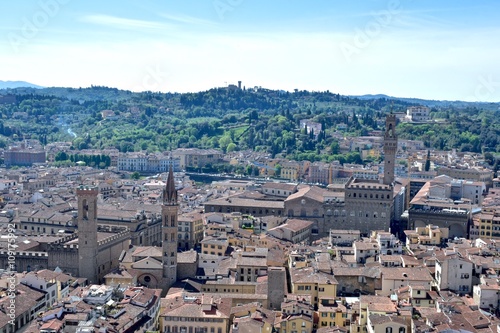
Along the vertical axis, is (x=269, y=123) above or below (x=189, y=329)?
above

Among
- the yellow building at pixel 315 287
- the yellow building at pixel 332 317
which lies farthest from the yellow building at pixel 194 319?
the yellow building at pixel 315 287

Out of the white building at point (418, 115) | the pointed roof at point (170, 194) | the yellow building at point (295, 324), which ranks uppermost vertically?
the white building at point (418, 115)

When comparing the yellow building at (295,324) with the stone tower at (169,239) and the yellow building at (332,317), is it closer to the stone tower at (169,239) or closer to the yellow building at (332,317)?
the yellow building at (332,317)

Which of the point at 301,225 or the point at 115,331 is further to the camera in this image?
the point at 301,225

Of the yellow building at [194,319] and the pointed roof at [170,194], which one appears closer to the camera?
the yellow building at [194,319]

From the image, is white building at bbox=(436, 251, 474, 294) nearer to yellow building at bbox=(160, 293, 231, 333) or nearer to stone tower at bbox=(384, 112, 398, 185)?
yellow building at bbox=(160, 293, 231, 333)

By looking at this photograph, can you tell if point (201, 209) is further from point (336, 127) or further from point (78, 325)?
point (336, 127)

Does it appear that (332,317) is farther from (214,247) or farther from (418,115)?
(418,115)

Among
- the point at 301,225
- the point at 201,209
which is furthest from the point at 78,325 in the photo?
the point at 201,209
